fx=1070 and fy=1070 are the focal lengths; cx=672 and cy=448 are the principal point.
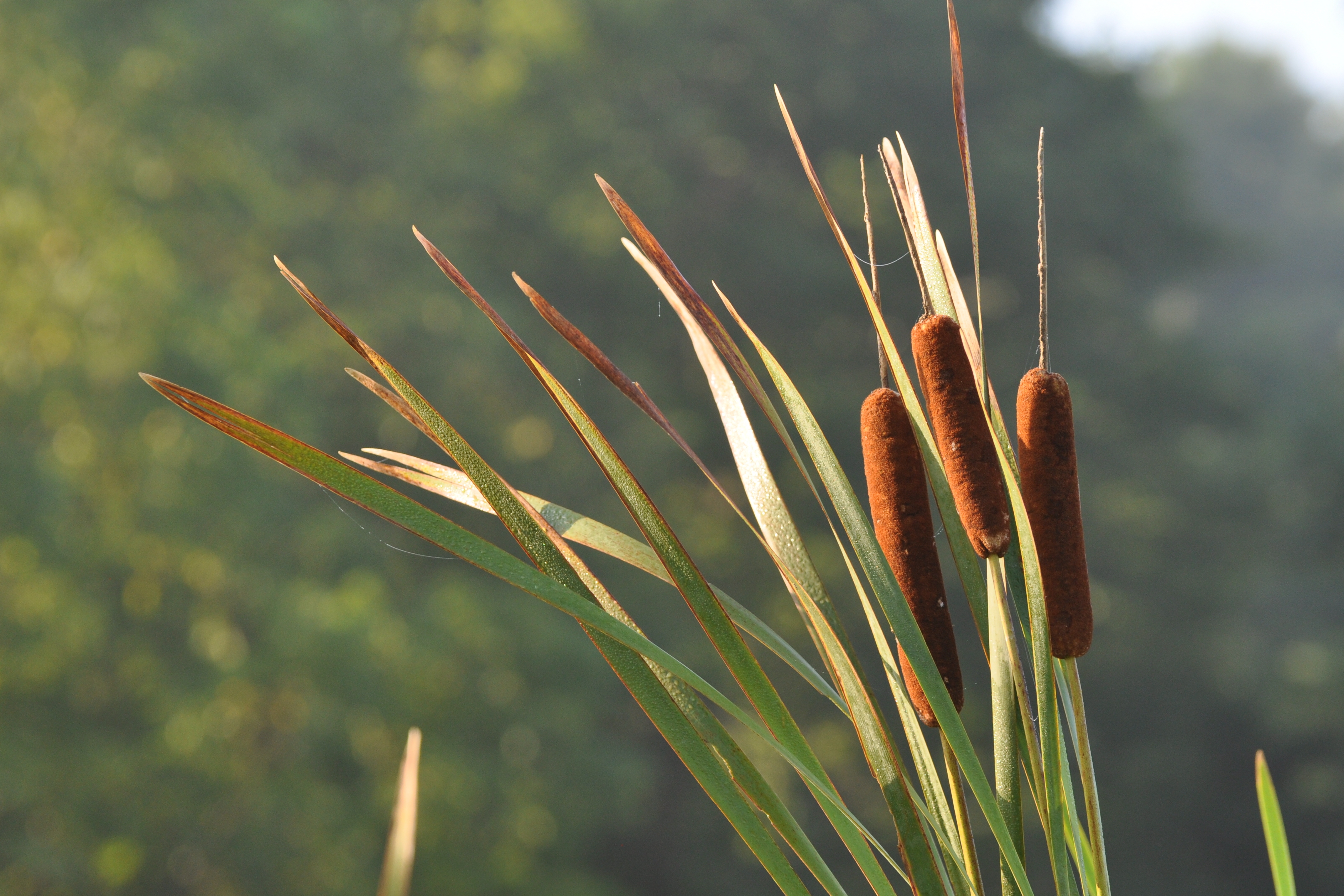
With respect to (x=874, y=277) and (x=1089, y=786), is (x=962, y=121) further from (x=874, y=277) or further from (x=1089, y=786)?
(x=1089, y=786)

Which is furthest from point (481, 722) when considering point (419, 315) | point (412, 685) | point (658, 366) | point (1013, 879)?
point (1013, 879)

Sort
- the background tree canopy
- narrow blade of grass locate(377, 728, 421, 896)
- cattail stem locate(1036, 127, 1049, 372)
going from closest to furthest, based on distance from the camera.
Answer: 1. narrow blade of grass locate(377, 728, 421, 896)
2. cattail stem locate(1036, 127, 1049, 372)
3. the background tree canopy

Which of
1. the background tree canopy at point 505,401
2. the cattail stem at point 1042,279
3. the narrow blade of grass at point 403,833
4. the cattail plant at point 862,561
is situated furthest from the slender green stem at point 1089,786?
the background tree canopy at point 505,401

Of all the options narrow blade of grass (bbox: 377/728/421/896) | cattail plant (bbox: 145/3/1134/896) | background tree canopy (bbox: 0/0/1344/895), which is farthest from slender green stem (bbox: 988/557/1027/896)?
background tree canopy (bbox: 0/0/1344/895)

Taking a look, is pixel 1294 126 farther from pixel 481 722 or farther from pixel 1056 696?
pixel 1056 696

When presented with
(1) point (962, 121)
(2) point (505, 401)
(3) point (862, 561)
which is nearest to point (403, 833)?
(3) point (862, 561)

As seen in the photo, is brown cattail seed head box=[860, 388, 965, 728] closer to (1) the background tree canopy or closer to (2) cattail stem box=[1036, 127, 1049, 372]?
(2) cattail stem box=[1036, 127, 1049, 372]
